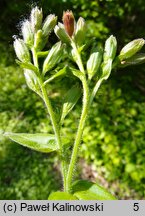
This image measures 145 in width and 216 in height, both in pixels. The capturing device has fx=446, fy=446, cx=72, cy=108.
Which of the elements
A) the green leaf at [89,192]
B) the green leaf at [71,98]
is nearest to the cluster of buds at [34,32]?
the green leaf at [71,98]

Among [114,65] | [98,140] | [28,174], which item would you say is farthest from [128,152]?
[114,65]

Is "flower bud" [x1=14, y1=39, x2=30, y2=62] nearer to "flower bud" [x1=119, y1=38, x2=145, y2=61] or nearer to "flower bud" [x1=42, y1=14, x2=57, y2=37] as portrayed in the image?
"flower bud" [x1=42, y1=14, x2=57, y2=37]

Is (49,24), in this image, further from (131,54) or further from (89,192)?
(89,192)

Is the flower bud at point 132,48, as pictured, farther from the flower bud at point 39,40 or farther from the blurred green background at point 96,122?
the blurred green background at point 96,122

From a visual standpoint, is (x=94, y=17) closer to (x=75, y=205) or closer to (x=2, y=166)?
(x=2, y=166)

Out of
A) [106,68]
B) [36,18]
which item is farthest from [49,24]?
[106,68]

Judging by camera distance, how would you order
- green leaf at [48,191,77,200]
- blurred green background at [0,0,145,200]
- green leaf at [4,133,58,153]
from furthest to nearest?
blurred green background at [0,0,145,200], green leaf at [4,133,58,153], green leaf at [48,191,77,200]

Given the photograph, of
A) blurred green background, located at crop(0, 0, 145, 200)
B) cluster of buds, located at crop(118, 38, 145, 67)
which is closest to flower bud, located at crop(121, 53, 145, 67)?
cluster of buds, located at crop(118, 38, 145, 67)
